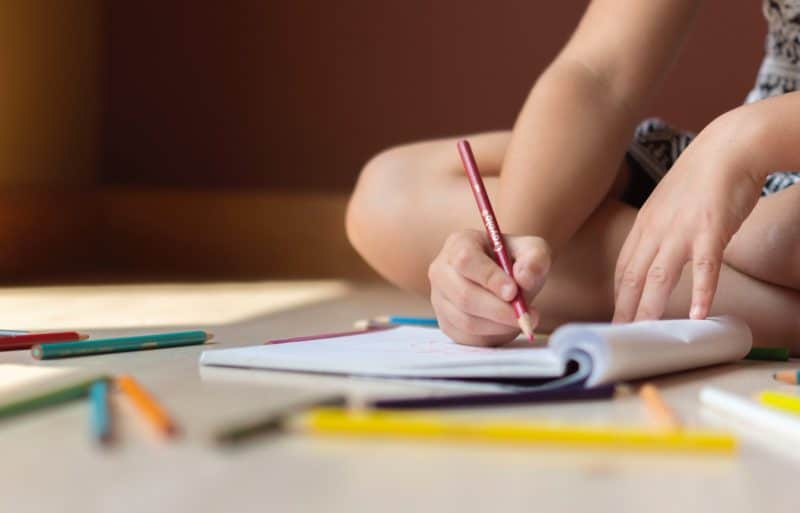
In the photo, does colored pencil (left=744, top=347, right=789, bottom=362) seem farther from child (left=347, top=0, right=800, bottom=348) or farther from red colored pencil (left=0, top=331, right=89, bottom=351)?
red colored pencil (left=0, top=331, right=89, bottom=351)

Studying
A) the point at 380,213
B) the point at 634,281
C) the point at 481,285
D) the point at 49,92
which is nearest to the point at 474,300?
the point at 481,285

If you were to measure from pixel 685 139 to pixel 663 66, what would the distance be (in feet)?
0.36

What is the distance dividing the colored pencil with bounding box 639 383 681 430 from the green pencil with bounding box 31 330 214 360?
35 cm

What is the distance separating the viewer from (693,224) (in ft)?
2.34

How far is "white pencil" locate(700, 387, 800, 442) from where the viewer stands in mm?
503

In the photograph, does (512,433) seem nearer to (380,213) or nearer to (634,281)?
(634,281)

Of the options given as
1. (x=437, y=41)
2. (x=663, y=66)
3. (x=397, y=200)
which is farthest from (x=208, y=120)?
(x=663, y=66)

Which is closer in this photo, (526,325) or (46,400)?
(46,400)

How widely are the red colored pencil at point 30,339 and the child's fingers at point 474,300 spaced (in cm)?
27

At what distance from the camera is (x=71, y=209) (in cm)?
191

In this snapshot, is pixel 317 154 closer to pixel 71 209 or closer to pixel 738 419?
pixel 71 209

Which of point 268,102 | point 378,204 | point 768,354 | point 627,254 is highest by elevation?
point 268,102

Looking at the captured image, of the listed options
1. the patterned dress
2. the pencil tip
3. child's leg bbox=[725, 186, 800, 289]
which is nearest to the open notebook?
the pencil tip

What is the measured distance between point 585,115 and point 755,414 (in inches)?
16.3
